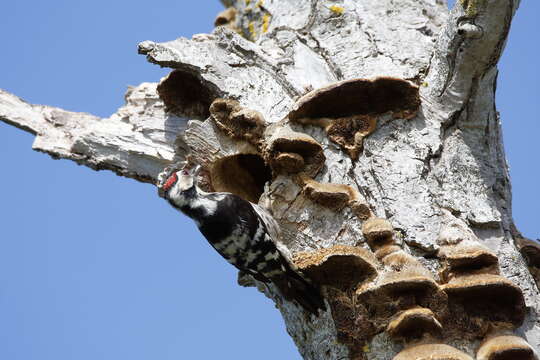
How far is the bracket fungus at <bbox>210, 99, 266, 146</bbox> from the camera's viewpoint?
3.42 m

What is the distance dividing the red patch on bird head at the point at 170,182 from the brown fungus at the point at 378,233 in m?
1.29

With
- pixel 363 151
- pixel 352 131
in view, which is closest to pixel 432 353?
pixel 363 151

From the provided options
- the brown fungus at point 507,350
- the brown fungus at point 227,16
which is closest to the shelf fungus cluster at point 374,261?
the brown fungus at point 507,350

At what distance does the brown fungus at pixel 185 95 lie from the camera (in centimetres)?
381

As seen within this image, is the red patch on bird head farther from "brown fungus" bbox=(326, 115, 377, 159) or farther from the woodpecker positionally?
"brown fungus" bbox=(326, 115, 377, 159)

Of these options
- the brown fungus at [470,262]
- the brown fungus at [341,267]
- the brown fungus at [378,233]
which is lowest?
the brown fungus at [470,262]

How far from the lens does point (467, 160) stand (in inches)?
122

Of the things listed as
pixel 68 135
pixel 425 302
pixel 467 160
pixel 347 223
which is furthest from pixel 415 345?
pixel 68 135

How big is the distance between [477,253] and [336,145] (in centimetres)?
86

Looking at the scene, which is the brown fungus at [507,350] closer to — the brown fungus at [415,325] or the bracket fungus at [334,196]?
the brown fungus at [415,325]

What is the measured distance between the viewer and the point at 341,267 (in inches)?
109

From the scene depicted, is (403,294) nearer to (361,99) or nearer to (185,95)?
(361,99)

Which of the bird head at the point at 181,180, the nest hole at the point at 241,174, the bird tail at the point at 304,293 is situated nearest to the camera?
the bird tail at the point at 304,293

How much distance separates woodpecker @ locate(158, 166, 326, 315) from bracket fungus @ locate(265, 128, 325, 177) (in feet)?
0.91
